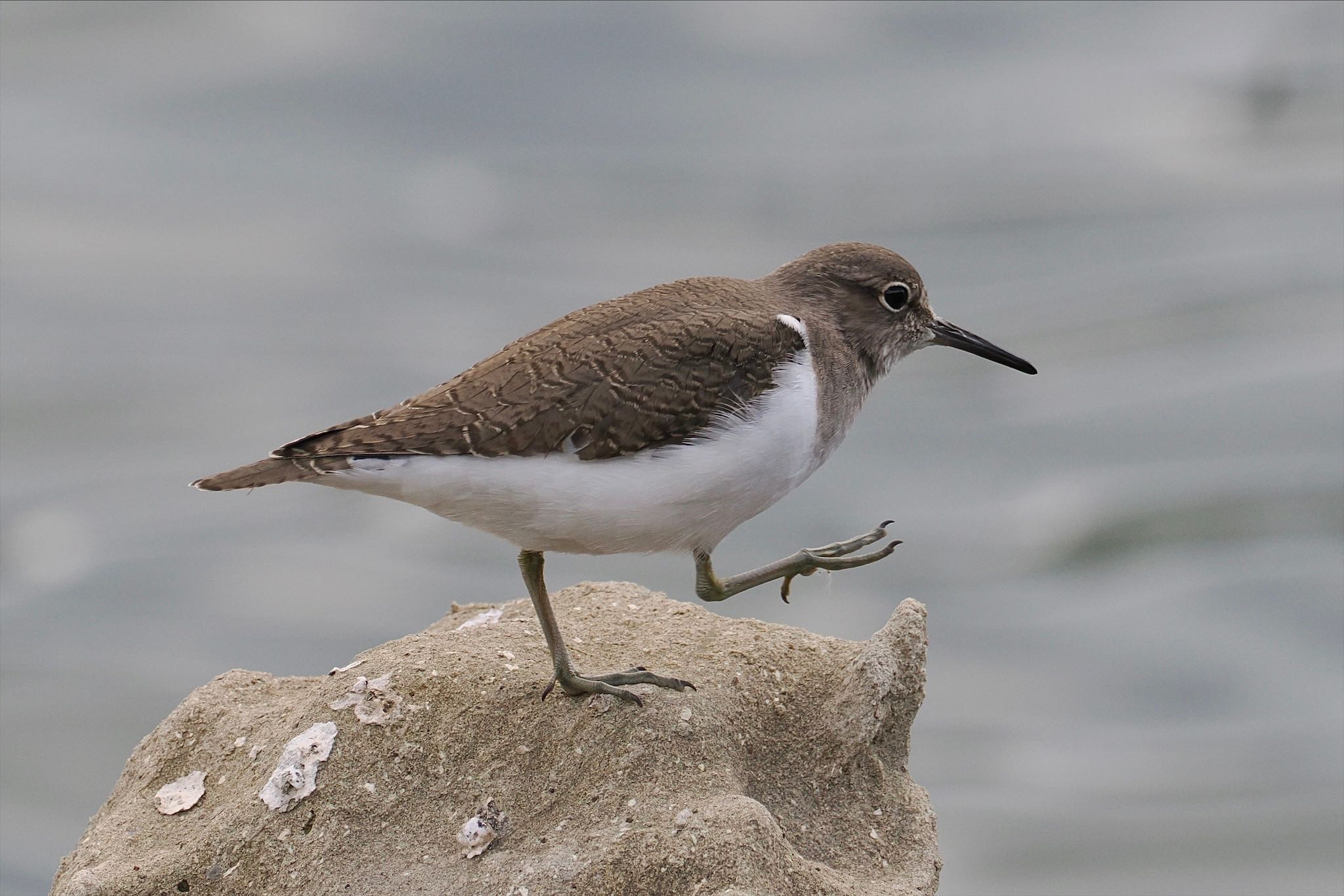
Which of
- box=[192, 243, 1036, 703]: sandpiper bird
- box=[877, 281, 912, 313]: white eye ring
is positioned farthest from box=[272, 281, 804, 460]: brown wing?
box=[877, 281, 912, 313]: white eye ring

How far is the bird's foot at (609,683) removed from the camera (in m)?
7.61

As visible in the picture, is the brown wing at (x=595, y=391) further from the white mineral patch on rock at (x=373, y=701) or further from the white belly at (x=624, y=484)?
the white mineral patch on rock at (x=373, y=701)

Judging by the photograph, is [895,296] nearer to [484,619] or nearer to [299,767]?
[484,619]

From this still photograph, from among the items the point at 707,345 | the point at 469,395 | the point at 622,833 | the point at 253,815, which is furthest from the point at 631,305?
the point at 253,815

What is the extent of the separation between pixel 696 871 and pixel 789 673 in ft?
5.59

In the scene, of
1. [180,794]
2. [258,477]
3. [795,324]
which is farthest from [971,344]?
[180,794]

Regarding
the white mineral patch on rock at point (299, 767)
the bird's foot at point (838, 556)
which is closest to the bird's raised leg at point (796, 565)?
the bird's foot at point (838, 556)

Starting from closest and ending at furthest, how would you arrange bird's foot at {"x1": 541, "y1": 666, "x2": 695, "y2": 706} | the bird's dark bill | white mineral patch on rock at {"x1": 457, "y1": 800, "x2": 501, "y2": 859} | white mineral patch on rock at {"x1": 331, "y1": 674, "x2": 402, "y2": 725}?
white mineral patch on rock at {"x1": 457, "y1": 800, "x2": 501, "y2": 859}, white mineral patch on rock at {"x1": 331, "y1": 674, "x2": 402, "y2": 725}, bird's foot at {"x1": 541, "y1": 666, "x2": 695, "y2": 706}, the bird's dark bill

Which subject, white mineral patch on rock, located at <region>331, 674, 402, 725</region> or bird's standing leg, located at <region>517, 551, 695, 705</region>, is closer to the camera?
white mineral patch on rock, located at <region>331, 674, 402, 725</region>

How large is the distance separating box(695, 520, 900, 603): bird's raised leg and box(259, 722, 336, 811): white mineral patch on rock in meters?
2.13

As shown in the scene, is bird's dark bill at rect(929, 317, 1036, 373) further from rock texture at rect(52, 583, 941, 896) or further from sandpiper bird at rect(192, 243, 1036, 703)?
rock texture at rect(52, 583, 941, 896)

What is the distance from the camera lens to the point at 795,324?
7.77 m

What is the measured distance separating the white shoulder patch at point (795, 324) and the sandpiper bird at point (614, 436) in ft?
0.04

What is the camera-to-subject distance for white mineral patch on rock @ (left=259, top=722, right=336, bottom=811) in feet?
23.6
